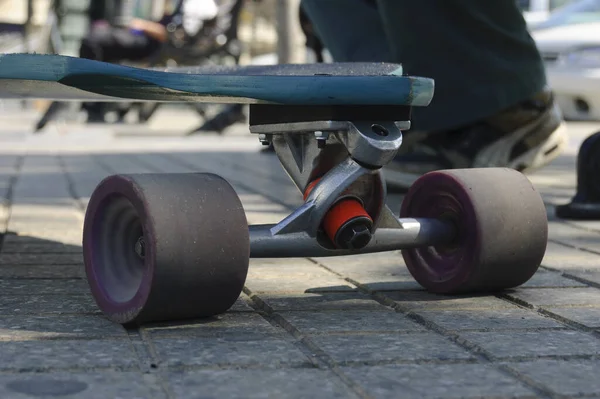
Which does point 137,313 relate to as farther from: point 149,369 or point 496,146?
point 496,146

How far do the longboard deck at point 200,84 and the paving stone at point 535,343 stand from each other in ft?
1.69

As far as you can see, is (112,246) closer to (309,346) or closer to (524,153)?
(309,346)

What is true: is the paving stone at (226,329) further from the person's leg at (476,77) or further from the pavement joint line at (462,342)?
the person's leg at (476,77)

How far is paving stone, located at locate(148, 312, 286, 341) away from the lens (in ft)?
6.75

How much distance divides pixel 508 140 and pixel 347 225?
78.8 inches

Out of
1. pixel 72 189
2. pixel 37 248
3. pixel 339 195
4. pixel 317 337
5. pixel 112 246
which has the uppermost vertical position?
pixel 339 195

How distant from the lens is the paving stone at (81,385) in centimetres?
165

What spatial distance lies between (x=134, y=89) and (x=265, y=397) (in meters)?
0.77

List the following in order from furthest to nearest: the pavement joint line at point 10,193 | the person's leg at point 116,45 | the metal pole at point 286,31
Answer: the person's leg at point 116,45 → the metal pole at point 286,31 → the pavement joint line at point 10,193

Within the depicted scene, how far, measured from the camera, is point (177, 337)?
2.04 meters

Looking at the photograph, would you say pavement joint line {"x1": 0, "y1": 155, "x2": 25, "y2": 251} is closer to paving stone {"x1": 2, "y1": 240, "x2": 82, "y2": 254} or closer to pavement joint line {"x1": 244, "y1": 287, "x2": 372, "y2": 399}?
paving stone {"x1": 2, "y1": 240, "x2": 82, "y2": 254}

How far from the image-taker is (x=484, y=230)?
7.70ft

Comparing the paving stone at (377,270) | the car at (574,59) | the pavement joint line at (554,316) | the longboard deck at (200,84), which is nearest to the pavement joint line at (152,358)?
the longboard deck at (200,84)

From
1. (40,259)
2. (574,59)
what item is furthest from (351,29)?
(574,59)
